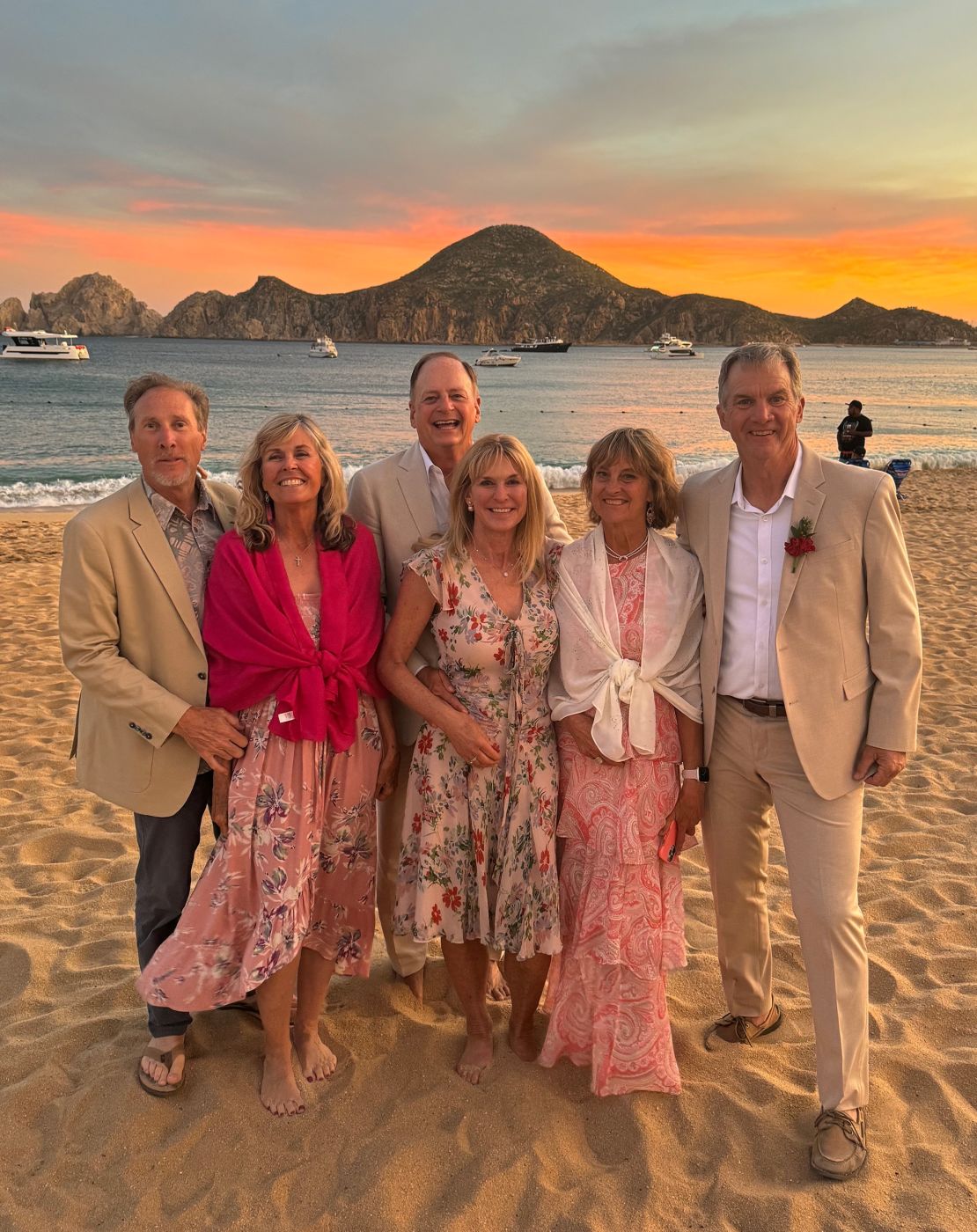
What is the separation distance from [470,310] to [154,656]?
133 meters

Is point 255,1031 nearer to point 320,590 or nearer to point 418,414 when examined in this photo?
point 320,590

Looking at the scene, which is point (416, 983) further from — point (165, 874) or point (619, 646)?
point (619, 646)

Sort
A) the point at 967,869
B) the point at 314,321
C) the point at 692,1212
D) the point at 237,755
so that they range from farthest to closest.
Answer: the point at 314,321
the point at 967,869
the point at 237,755
the point at 692,1212

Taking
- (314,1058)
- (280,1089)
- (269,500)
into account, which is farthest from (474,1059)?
(269,500)

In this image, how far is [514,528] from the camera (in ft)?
9.62

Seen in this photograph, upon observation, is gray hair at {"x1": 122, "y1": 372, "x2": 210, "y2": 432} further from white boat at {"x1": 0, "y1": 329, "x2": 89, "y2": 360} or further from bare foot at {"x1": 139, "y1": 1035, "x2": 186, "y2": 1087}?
white boat at {"x1": 0, "y1": 329, "x2": 89, "y2": 360}

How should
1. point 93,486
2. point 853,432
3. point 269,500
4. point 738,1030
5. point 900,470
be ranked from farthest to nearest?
point 93,486 < point 900,470 < point 853,432 < point 738,1030 < point 269,500

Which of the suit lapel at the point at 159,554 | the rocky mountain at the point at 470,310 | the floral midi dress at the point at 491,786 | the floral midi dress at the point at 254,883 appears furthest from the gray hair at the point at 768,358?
the rocky mountain at the point at 470,310

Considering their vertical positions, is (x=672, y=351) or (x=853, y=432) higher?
(x=672, y=351)

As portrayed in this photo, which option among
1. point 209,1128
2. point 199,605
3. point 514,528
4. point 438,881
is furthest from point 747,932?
point 199,605

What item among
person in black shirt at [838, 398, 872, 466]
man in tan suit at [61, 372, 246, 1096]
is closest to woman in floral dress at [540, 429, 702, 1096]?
man in tan suit at [61, 372, 246, 1096]

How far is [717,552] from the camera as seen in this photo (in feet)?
9.57

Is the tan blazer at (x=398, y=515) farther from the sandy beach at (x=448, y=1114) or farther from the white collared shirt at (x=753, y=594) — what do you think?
the sandy beach at (x=448, y=1114)

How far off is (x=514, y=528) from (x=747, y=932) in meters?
1.75
